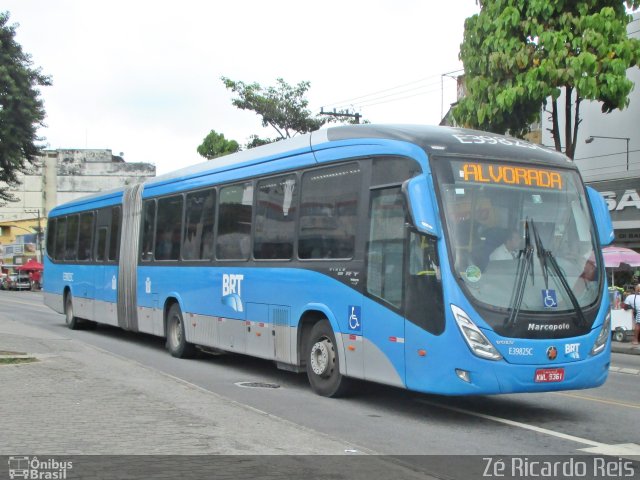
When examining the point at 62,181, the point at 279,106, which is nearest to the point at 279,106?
the point at 279,106

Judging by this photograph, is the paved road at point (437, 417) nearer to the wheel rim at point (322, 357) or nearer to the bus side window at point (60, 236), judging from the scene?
the wheel rim at point (322, 357)

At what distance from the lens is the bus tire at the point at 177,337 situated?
1530cm

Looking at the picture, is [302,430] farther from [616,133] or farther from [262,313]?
[616,133]

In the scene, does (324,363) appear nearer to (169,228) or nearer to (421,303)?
(421,303)

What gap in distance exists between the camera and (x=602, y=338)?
9.27 metres

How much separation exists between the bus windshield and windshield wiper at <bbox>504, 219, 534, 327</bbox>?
1 cm

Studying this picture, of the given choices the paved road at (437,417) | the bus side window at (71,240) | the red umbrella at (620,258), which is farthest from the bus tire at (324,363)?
the red umbrella at (620,258)

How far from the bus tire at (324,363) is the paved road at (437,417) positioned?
178 millimetres

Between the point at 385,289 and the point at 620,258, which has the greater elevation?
the point at 620,258

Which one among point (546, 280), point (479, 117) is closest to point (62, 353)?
point (546, 280)

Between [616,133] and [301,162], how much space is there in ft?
61.2

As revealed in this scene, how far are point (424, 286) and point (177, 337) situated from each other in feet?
25.9

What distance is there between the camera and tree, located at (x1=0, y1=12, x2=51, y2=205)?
27.6m

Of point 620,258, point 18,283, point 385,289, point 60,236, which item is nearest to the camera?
point 385,289
